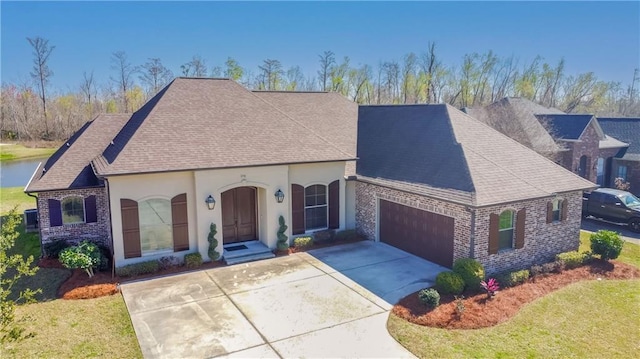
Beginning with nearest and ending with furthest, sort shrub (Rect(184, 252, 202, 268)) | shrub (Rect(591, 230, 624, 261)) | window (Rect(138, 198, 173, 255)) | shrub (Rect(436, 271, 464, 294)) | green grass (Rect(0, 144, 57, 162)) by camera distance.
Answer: shrub (Rect(436, 271, 464, 294))
window (Rect(138, 198, 173, 255))
shrub (Rect(184, 252, 202, 268))
shrub (Rect(591, 230, 624, 261))
green grass (Rect(0, 144, 57, 162))

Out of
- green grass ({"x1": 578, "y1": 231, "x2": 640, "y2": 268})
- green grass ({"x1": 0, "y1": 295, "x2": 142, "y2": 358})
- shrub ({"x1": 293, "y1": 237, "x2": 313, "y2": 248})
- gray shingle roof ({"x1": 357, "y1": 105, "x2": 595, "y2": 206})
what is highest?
gray shingle roof ({"x1": 357, "y1": 105, "x2": 595, "y2": 206})

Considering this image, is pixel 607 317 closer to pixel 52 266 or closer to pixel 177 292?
pixel 177 292

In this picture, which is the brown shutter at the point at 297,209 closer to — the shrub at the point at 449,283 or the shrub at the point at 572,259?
the shrub at the point at 449,283

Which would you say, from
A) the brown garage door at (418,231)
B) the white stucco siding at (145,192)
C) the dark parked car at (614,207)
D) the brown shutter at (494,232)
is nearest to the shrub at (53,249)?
the white stucco siding at (145,192)

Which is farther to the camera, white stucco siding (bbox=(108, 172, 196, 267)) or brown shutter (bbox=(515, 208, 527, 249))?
brown shutter (bbox=(515, 208, 527, 249))

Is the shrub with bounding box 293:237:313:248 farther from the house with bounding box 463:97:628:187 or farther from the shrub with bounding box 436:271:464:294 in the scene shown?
the house with bounding box 463:97:628:187

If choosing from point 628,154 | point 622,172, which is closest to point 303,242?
point 622,172

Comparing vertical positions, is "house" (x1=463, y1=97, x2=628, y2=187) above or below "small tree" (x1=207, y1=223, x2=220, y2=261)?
above

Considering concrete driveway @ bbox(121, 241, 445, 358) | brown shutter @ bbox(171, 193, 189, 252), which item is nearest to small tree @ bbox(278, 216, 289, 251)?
concrete driveway @ bbox(121, 241, 445, 358)
